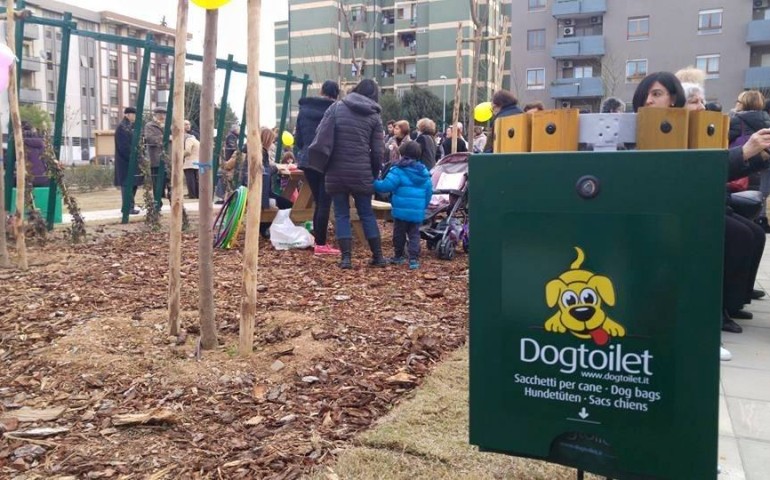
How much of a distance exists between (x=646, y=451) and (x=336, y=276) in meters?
4.89

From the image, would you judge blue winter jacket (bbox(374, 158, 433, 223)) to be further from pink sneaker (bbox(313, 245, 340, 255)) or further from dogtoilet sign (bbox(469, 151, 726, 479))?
dogtoilet sign (bbox(469, 151, 726, 479))

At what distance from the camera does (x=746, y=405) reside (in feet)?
11.8

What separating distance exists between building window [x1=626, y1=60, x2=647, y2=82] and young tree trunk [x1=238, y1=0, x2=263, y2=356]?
4984 cm

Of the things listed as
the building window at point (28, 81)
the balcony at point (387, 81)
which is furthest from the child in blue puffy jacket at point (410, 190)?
the building window at point (28, 81)

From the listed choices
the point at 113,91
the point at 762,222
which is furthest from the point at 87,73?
the point at 762,222

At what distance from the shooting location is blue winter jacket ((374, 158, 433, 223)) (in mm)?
7367

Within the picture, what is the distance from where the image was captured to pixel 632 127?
2.08m

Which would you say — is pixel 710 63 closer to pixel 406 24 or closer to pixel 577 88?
pixel 577 88

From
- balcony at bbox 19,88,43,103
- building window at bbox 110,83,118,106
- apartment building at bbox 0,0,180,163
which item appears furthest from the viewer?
building window at bbox 110,83,118,106

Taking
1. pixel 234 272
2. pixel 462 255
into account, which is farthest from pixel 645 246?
pixel 462 255

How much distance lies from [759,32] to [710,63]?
3587 millimetres

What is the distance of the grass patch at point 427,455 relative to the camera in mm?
2729

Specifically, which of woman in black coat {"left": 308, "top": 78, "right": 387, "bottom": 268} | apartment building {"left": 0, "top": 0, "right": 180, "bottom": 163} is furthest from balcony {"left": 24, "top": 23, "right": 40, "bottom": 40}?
woman in black coat {"left": 308, "top": 78, "right": 387, "bottom": 268}

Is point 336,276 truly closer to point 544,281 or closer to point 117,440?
point 117,440
